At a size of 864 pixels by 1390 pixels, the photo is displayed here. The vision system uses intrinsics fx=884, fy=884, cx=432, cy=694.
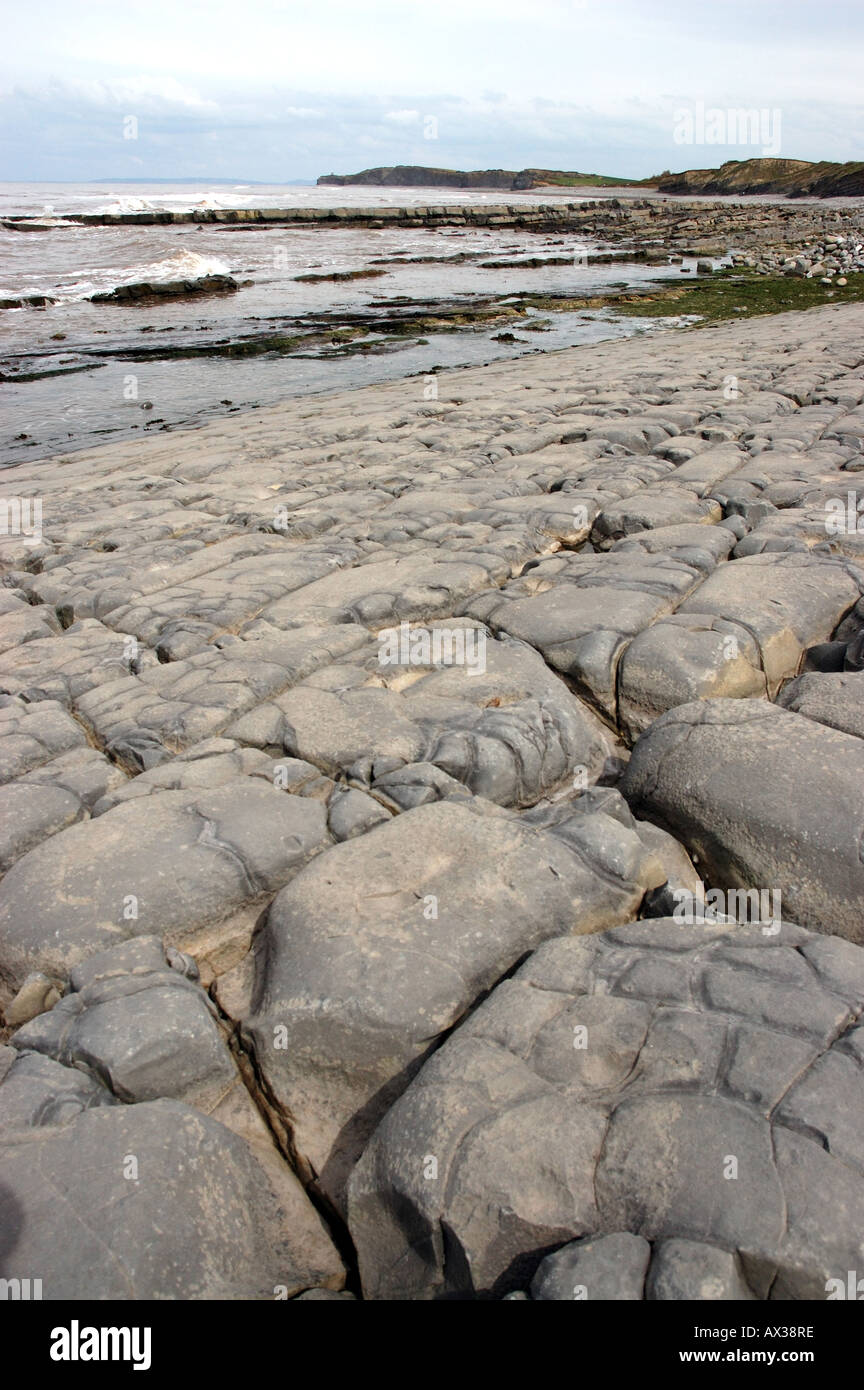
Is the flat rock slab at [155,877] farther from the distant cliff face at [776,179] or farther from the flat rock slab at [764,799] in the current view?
the distant cliff face at [776,179]

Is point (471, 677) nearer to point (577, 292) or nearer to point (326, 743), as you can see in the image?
point (326, 743)

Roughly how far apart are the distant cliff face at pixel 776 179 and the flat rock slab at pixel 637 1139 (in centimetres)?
7792

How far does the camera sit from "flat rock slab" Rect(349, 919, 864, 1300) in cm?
167

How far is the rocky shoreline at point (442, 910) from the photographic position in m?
1.85

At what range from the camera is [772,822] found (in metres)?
2.90

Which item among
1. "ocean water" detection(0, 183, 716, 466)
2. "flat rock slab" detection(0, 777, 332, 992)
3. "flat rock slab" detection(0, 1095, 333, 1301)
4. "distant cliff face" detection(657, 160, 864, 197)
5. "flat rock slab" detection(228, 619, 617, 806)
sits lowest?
"flat rock slab" detection(0, 1095, 333, 1301)

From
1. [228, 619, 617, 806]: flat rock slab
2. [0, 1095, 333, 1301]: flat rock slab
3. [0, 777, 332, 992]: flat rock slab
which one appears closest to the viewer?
[0, 1095, 333, 1301]: flat rock slab

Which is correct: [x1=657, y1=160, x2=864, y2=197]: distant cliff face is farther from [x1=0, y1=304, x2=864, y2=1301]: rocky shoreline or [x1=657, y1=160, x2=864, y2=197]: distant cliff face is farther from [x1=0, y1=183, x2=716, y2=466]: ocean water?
[x1=0, y1=304, x2=864, y2=1301]: rocky shoreline

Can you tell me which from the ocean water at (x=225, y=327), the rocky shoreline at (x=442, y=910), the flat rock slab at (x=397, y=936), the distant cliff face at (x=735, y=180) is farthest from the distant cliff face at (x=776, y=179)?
the flat rock slab at (x=397, y=936)

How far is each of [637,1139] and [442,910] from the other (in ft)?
2.97

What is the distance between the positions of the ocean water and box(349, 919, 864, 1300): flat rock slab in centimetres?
969

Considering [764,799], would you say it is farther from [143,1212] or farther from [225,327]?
[225,327]

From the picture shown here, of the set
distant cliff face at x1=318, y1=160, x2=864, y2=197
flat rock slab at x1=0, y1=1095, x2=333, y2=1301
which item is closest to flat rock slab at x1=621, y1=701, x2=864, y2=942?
flat rock slab at x1=0, y1=1095, x2=333, y2=1301
